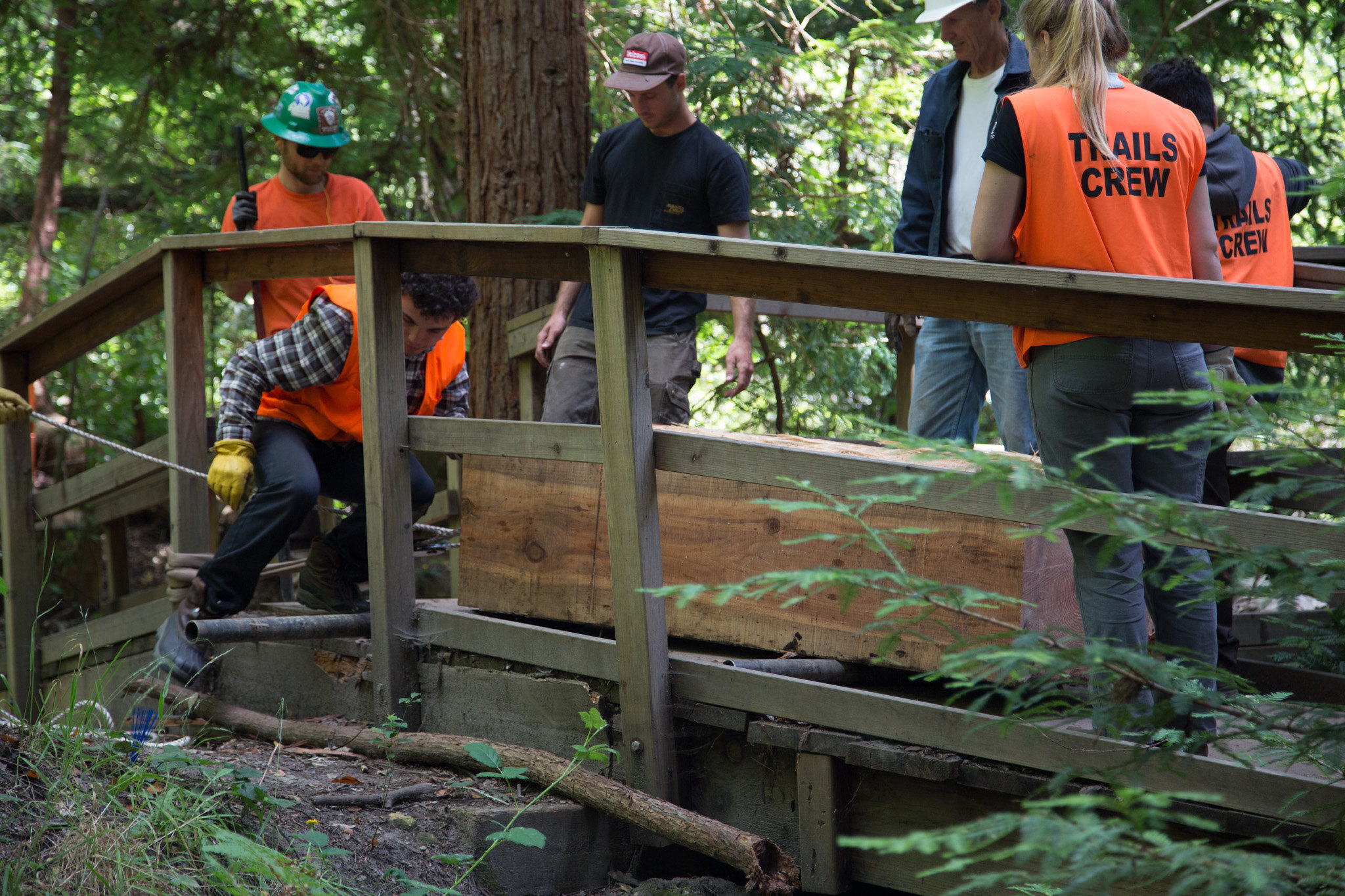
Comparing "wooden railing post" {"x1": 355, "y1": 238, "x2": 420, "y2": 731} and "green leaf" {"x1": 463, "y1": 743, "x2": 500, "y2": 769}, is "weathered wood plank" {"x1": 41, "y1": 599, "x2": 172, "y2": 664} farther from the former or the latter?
"green leaf" {"x1": 463, "y1": 743, "x2": 500, "y2": 769}

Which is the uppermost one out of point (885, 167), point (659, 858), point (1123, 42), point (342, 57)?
point (342, 57)

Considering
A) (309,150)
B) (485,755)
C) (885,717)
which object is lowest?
(485,755)

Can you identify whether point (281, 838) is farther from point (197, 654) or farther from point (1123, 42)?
point (1123, 42)

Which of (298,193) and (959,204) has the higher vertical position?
(298,193)

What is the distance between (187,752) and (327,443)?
1.44 meters

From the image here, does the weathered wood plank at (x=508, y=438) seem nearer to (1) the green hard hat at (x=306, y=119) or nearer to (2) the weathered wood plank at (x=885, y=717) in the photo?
(2) the weathered wood plank at (x=885, y=717)

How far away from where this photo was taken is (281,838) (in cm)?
254

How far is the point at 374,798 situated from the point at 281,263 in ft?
6.19

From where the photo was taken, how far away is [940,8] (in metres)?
3.31

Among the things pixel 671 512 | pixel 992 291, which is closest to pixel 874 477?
pixel 992 291

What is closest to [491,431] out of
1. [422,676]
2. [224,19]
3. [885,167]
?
[422,676]

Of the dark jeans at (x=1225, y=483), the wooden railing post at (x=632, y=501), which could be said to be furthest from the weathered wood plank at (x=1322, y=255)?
the wooden railing post at (x=632, y=501)

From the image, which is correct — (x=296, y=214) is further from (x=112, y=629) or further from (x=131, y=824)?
(x=131, y=824)

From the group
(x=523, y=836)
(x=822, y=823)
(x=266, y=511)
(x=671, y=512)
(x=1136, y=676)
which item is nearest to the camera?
(x=1136, y=676)
